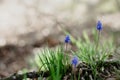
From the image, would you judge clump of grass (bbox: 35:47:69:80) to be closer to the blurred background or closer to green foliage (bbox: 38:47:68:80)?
green foliage (bbox: 38:47:68:80)

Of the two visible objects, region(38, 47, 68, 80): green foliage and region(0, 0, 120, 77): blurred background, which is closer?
region(38, 47, 68, 80): green foliage

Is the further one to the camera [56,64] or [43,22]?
[43,22]

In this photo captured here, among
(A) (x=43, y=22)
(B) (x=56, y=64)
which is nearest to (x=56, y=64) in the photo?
(B) (x=56, y=64)

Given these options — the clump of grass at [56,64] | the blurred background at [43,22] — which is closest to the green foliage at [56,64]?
the clump of grass at [56,64]

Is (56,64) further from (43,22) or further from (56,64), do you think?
(43,22)

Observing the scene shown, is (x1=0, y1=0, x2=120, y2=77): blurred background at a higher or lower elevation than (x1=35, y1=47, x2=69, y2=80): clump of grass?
higher

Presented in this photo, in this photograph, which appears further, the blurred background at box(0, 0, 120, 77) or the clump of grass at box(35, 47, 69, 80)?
the blurred background at box(0, 0, 120, 77)

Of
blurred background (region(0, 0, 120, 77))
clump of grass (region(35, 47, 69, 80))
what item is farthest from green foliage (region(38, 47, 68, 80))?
blurred background (region(0, 0, 120, 77))

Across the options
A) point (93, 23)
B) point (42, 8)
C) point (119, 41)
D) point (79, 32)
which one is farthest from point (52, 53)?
point (42, 8)
